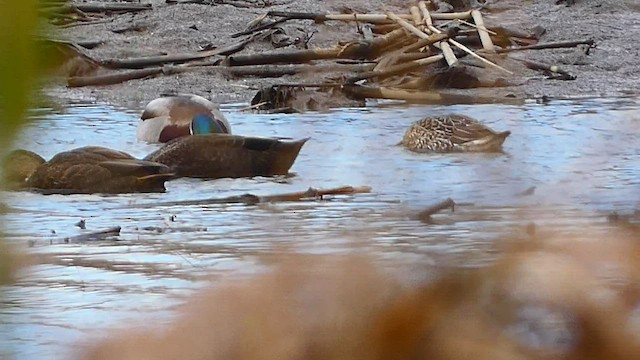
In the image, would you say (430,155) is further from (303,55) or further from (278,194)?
(303,55)

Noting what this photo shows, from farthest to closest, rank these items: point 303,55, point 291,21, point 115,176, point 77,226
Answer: point 291,21 < point 303,55 < point 115,176 < point 77,226

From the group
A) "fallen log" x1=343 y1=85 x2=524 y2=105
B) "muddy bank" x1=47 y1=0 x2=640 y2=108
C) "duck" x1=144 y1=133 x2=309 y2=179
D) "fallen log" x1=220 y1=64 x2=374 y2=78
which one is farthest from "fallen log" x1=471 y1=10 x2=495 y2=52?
"duck" x1=144 y1=133 x2=309 y2=179

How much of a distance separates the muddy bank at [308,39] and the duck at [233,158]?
1502 millimetres

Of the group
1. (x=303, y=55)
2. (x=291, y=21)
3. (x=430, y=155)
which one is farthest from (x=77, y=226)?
(x=291, y=21)

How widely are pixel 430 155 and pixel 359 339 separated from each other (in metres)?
3.65

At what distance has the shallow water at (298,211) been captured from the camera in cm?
→ 56

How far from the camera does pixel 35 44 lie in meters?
0.37

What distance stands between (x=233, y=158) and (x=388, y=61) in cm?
311

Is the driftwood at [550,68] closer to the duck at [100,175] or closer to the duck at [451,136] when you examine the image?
the duck at [451,136]

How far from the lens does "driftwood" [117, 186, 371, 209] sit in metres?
3.03

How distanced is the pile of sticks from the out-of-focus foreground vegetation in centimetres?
569

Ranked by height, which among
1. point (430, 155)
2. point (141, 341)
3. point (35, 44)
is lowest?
point (430, 155)

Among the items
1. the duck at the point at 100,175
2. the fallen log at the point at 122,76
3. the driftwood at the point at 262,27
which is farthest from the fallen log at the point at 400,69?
the duck at the point at 100,175

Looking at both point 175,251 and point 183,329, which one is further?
point 175,251
